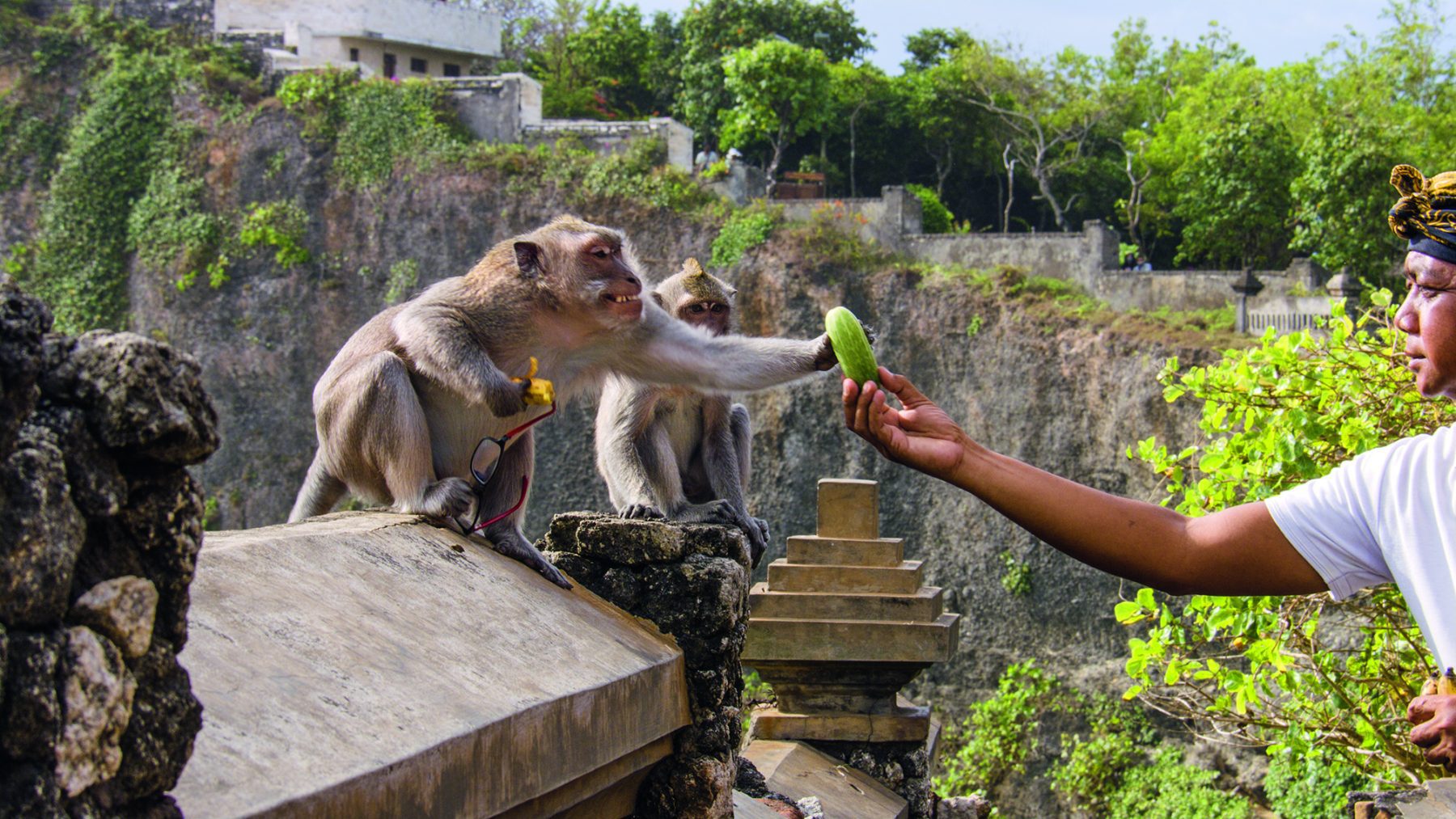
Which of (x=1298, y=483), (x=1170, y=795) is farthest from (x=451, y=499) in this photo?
(x=1170, y=795)

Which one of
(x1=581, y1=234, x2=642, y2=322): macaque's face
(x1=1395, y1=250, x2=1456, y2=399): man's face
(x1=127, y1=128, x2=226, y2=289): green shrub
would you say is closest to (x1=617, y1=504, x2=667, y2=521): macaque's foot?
(x1=581, y1=234, x2=642, y2=322): macaque's face

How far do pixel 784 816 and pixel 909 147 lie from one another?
28438 millimetres

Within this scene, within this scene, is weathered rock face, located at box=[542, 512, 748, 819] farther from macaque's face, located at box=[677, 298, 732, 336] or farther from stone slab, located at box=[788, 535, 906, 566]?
stone slab, located at box=[788, 535, 906, 566]

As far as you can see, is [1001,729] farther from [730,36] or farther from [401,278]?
[730,36]

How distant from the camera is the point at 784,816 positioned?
4.00 metres

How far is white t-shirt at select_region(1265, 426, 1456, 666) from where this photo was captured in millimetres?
2373

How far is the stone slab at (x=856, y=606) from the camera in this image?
5895 mm

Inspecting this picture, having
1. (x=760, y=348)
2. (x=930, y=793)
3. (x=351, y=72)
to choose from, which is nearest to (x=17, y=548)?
(x=760, y=348)

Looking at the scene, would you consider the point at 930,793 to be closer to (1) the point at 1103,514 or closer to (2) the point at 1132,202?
(1) the point at 1103,514

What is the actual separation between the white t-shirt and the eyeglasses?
6.47ft

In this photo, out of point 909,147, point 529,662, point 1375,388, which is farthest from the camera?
point 909,147

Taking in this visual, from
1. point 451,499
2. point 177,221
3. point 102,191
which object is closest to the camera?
point 451,499

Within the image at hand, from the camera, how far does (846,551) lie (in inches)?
246

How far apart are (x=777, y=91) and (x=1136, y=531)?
2689 centimetres
